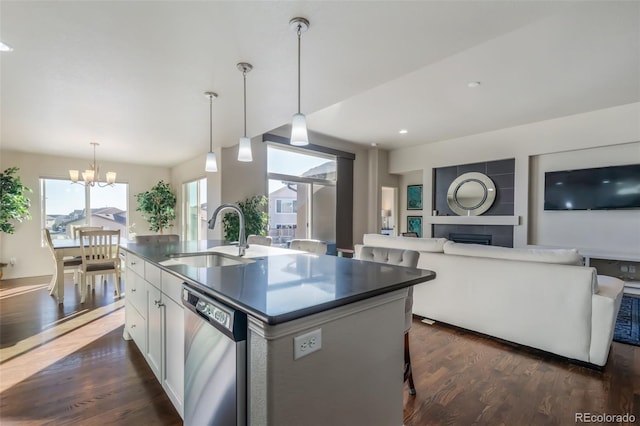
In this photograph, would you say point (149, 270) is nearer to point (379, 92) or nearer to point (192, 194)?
point (379, 92)

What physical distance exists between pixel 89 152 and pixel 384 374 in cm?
673

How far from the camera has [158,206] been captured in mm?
6711

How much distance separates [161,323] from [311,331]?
131cm

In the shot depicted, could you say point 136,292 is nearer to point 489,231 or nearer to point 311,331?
point 311,331

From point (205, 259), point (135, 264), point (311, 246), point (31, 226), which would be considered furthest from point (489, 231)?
point (31, 226)

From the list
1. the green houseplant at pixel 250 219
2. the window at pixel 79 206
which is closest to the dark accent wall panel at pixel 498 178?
the green houseplant at pixel 250 219

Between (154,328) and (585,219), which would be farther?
(585,219)

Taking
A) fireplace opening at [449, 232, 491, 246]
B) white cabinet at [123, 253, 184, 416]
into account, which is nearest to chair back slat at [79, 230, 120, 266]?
white cabinet at [123, 253, 184, 416]

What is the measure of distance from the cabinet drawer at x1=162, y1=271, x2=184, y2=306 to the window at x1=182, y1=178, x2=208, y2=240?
409 cm

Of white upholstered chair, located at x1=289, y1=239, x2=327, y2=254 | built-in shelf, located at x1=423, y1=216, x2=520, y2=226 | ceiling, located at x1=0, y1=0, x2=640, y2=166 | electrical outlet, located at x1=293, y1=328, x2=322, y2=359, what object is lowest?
electrical outlet, located at x1=293, y1=328, x2=322, y2=359

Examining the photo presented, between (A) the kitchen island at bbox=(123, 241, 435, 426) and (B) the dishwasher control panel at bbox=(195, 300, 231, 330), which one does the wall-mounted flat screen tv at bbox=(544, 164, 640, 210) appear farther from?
(B) the dishwasher control panel at bbox=(195, 300, 231, 330)

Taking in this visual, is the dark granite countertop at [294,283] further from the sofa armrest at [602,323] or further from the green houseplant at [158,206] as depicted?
the green houseplant at [158,206]

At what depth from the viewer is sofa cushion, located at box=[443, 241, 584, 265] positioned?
8.05 feet

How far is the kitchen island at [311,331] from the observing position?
0.97 meters
